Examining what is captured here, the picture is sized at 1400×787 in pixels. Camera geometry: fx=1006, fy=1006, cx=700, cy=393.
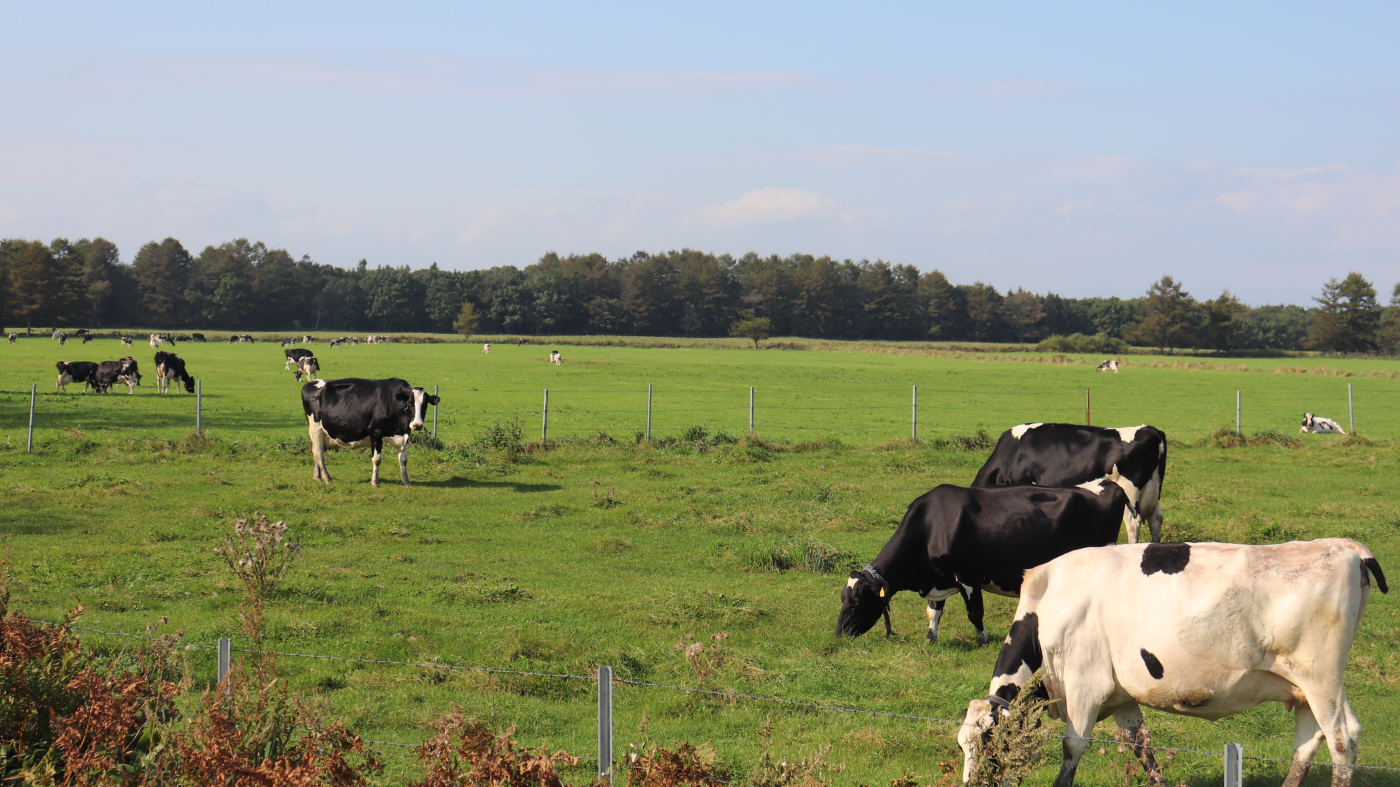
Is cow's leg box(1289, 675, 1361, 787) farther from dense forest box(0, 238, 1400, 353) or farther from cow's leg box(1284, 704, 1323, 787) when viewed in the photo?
dense forest box(0, 238, 1400, 353)

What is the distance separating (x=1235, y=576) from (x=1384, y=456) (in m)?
23.6

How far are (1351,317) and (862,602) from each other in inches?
5250

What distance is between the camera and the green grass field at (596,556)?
8.80m

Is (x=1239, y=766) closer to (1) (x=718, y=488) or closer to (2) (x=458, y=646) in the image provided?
(2) (x=458, y=646)

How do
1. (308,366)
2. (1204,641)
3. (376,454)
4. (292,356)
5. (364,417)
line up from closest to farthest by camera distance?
(1204,641) → (376,454) → (364,417) → (308,366) → (292,356)

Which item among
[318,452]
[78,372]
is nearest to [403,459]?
[318,452]

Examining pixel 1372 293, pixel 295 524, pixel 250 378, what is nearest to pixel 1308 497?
pixel 295 524

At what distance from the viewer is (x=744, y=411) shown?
4000cm

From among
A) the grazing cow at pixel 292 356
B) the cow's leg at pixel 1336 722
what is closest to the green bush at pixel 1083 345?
the grazing cow at pixel 292 356

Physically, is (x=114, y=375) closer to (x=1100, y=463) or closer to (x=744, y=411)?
(x=744, y=411)

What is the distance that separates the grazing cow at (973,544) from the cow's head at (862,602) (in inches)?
0.4

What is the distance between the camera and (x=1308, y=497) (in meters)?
20.3

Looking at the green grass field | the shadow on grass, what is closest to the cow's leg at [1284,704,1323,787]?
the green grass field

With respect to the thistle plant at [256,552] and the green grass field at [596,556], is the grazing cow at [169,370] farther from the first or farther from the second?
the thistle plant at [256,552]
